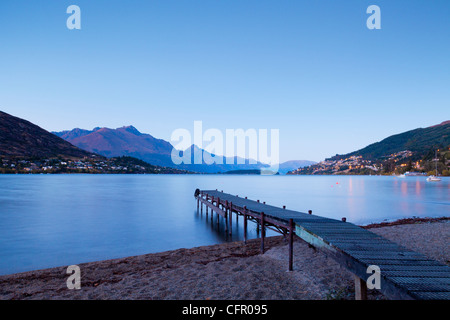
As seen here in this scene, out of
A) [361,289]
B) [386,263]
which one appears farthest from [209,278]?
[386,263]

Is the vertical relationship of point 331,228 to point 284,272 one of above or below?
above

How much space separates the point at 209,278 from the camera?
925cm

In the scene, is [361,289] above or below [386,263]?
below

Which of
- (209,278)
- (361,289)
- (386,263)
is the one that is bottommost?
(209,278)

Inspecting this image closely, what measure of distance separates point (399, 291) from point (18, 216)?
34486 mm

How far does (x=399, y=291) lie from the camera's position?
4621 millimetres

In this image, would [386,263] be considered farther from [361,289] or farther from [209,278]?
[209,278]

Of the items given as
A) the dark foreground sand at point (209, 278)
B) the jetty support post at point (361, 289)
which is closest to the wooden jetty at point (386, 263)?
the jetty support post at point (361, 289)

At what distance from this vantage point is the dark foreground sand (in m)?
7.87

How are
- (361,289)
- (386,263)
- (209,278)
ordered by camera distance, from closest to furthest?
(386,263), (361,289), (209,278)

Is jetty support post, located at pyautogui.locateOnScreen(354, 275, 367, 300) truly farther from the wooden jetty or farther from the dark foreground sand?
the dark foreground sand
